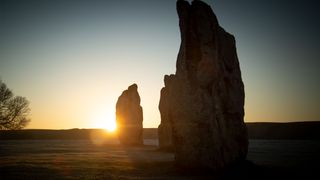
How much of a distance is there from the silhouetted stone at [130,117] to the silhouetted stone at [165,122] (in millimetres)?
9509

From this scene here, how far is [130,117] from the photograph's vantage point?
38688 mm

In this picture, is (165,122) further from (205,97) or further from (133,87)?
(205,97)

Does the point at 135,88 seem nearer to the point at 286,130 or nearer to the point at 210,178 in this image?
the point at 210,178

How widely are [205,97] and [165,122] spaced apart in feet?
48.4

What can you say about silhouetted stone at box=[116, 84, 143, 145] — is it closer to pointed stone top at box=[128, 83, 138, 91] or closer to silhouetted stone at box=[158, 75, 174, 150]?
pointed stone top at box=[128, 83, 138, 91]

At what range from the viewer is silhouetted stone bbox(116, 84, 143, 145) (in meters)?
38.1

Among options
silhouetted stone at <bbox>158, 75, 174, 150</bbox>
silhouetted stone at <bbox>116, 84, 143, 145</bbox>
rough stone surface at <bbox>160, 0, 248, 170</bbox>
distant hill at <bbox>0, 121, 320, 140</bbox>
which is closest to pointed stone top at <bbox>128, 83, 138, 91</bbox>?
silhouetted stone at <bbox>116, 84, 143, 145</bbox>

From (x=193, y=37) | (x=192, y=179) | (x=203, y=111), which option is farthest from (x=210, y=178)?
(x=193, y=37)

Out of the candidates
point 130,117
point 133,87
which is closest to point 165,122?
point 130,117

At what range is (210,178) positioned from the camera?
1238cm

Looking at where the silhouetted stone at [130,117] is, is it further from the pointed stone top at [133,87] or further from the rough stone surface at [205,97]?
the rough stone surface at [205,97]

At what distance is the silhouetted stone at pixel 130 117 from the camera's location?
1500 inches

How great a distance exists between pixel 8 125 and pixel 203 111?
28484 millimetres

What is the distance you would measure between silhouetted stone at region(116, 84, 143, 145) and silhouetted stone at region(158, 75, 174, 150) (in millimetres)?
9509
